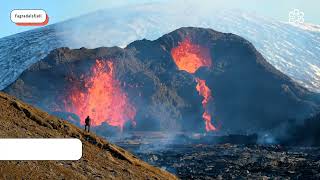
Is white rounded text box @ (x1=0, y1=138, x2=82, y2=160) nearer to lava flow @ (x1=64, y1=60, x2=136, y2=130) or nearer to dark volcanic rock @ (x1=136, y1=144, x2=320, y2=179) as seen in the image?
dark volcanic rock @ (x1=136, y1=144, x2=320, y2=179)

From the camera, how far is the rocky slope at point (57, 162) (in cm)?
1914

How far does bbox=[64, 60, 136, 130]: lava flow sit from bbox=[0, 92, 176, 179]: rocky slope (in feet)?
510

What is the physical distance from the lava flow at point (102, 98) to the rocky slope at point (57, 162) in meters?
155

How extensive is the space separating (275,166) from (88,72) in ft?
415

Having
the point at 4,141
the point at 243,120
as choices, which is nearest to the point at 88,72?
the point at 243,120

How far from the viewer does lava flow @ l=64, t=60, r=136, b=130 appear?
18900 cm

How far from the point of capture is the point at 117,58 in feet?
650

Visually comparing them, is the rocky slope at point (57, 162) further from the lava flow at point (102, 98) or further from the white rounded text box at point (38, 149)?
the lava flow at point (102, 98)

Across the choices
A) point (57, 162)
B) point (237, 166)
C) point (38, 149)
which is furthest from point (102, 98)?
point (38, 149)

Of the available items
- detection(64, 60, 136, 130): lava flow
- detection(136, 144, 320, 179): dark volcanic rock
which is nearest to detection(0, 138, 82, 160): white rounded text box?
detection(136, 144, 320, 179): dark volcanic rock

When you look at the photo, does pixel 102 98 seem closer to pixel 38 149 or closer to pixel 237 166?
pixel 237 166

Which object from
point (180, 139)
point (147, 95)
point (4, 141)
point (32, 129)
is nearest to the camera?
point (4, 141)

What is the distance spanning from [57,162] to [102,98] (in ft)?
578

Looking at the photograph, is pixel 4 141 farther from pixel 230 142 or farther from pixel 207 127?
pixel 207 127
